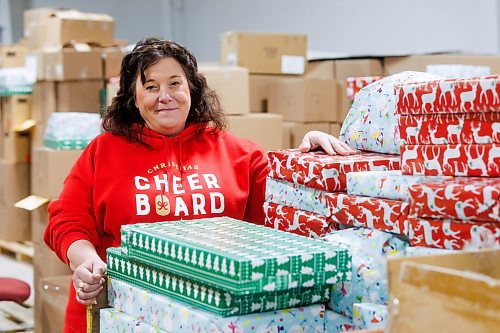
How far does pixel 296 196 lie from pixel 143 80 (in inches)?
24.9

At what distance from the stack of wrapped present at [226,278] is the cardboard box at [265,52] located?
3.95 m

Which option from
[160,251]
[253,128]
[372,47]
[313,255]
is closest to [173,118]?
[160,251]

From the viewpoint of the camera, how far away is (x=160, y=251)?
1734 millimetres

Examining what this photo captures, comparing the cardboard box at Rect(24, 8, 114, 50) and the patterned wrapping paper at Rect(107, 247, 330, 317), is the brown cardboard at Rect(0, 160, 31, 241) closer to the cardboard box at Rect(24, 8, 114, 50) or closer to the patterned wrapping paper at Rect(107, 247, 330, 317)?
the cardboard box at Rect(24, 8, 114, 50)

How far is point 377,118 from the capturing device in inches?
86.2

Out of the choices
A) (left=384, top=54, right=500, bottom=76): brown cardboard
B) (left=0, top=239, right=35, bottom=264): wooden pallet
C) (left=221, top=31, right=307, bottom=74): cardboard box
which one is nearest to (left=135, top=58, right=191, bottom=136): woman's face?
(left=384, top=54, right=500, bottom=76): brown cardboard

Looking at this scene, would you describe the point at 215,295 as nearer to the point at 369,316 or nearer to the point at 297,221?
the point at 369,316

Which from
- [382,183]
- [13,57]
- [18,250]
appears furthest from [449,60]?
[13,57]

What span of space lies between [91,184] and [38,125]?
3.90 m

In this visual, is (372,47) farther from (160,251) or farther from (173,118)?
(160,251)

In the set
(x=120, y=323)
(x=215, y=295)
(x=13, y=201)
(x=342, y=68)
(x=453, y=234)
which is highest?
(x=342, y=68)

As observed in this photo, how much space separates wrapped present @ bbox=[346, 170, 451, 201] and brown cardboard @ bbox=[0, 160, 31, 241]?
16.3 feet

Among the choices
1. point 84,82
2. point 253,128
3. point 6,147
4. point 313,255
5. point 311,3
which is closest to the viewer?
point 313,255

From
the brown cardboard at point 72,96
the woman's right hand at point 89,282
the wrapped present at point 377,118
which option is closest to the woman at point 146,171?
the woman's right hand at point 89,282
